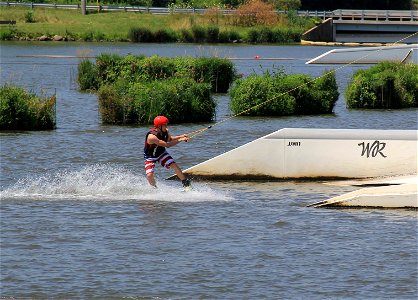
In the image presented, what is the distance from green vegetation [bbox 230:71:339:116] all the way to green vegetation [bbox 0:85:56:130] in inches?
250

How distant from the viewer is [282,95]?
118 feet

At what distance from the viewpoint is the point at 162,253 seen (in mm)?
17469

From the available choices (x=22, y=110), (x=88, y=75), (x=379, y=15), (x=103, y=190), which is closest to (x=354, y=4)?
(x=379, y=15)

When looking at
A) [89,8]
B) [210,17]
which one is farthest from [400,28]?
[89,8]

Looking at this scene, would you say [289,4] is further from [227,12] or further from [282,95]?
[282,95]

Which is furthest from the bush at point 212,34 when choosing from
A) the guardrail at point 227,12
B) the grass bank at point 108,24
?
the guardrail at point 227,12

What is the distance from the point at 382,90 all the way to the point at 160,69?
8144 mm

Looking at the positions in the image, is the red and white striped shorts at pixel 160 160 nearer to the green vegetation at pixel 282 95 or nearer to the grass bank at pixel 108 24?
the green vegetation at pixel 282 95

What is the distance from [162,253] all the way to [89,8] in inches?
3605

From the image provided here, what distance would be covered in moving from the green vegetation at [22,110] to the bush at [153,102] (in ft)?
6.00

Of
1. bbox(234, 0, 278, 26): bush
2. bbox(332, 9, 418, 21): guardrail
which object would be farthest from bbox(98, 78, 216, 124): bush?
bbox(234, 0, 278, 26): bush

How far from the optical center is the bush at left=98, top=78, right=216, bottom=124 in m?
33.2

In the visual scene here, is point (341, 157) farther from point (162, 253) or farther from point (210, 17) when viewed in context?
point (210, 17)

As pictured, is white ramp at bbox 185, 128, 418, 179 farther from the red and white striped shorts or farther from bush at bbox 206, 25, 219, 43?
bush at bbox 206, 25, 219, 43
